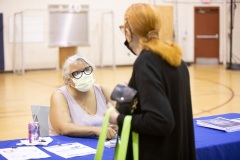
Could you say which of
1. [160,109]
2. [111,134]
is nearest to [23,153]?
[111,134]

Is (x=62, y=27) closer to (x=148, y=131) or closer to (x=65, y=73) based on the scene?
(x=65, y=73)

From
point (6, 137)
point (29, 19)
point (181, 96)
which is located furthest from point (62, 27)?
point (181, 96)

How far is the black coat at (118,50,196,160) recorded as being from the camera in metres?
1.75

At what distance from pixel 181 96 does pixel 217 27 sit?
14.2 m

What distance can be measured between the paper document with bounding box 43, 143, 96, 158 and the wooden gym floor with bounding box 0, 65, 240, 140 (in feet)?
8.38

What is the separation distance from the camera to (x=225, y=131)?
2.96m

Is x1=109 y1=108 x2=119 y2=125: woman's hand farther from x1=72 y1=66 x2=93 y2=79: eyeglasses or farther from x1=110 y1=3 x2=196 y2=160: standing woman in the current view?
x1=72 y1=66 x2=93 y2=79: eyeglasses

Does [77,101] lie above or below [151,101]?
below

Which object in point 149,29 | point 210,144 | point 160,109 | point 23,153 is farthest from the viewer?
point 210,144

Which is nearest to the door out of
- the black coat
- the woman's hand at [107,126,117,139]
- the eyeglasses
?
the eyeglasses

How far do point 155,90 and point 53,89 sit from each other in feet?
26.5

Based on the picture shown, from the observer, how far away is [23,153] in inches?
98.4

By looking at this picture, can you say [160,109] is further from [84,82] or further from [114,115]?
[84,82]

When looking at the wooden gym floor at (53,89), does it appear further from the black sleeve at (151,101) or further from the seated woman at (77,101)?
the black sleeve at (151,101)
